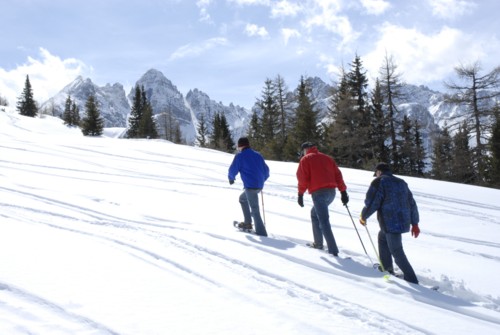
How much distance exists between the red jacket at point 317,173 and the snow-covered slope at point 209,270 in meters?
1.24

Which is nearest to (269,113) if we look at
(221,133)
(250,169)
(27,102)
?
(221,133)

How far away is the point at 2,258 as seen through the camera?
516 cm

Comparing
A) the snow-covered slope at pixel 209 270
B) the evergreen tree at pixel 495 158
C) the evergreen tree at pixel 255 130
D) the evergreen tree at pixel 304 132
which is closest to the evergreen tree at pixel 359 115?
the evergreen tree at pixel 304 132

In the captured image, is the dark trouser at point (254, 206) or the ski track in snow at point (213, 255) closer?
the ski track in snow at point (213, 255)

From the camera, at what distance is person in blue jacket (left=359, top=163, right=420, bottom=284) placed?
601 centimetres

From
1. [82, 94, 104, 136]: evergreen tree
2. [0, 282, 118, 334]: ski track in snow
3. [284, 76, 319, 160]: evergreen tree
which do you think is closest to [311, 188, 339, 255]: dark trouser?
[0, 282, 118, 334]: ski track in snow

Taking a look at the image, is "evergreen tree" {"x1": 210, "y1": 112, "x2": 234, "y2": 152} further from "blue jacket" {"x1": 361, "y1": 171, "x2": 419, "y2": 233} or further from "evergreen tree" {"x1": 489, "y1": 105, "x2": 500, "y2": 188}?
"blue jacket" {"x1": 361, "y1": 171, "x2": 419, "y2": 233}

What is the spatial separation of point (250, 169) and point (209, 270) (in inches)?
109

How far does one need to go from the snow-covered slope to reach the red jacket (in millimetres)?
1245

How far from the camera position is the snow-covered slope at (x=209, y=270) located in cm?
405

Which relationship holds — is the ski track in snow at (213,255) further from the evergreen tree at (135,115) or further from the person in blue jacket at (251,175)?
the evergreen tree at (135,115)

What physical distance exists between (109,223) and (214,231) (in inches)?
86.3

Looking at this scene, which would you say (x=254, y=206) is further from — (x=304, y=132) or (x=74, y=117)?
(x=74, y=117)

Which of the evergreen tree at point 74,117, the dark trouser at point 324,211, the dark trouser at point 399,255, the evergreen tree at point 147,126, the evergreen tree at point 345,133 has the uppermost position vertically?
the evergreen tree at point 74,117
